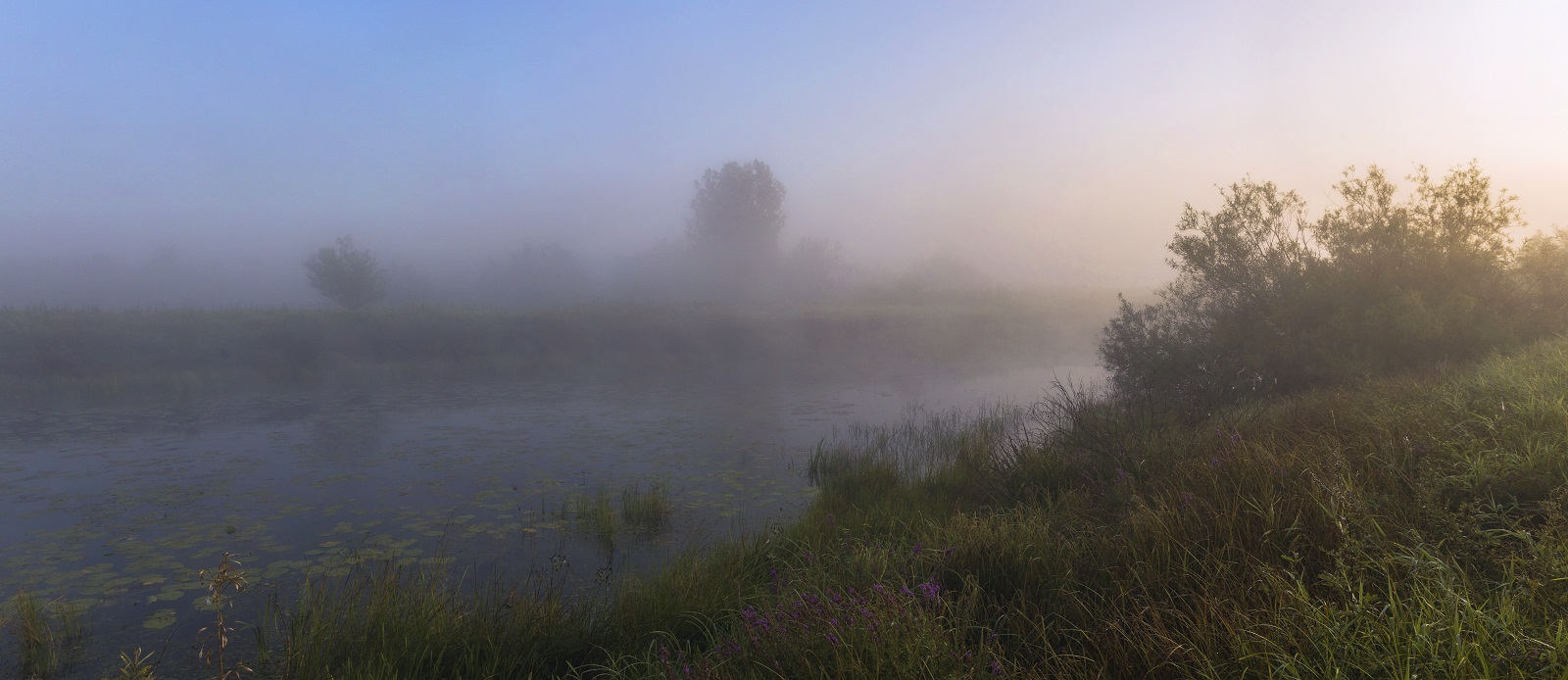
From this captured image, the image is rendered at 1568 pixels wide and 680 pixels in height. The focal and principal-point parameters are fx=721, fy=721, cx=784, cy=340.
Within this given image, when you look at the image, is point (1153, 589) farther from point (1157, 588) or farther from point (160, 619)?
point (160, 619)

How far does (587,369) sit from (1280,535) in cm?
2625

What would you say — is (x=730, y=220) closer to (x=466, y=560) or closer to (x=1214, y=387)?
(x=1214, y=387)

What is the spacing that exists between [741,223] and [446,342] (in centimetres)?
3514

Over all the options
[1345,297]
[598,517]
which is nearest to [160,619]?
[598,517]

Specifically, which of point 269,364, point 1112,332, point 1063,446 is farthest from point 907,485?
point 269,364

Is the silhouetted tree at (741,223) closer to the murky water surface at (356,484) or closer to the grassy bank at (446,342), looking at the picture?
the grassy bank at (446,342)

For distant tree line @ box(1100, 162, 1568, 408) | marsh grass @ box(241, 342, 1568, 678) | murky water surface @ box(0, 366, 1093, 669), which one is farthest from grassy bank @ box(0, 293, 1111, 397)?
marsh grass @ box(241, 342, 1568, 678)

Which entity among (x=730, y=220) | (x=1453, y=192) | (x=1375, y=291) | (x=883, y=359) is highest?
(x=730, y=220)

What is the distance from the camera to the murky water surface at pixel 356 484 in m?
6.65

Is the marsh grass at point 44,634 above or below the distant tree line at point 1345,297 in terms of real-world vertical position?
below

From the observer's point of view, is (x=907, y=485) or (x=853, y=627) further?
(x=907, y=485)

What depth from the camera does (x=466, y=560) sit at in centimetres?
677

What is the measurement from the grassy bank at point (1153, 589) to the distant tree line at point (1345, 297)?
5340mm

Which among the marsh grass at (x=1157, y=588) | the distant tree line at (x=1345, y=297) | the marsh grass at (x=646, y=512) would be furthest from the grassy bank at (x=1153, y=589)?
the distant tree line at (x=1345, y=297)
